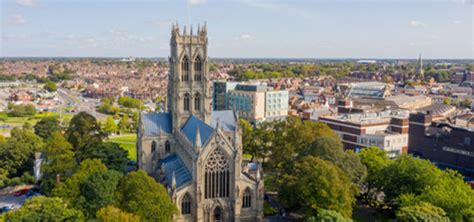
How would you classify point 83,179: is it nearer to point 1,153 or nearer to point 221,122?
point 221,122

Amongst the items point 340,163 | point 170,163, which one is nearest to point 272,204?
point 340,163

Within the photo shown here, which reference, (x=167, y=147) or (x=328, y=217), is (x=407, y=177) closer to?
(x=328, y=217)

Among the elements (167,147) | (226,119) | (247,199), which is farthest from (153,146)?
(247,199)

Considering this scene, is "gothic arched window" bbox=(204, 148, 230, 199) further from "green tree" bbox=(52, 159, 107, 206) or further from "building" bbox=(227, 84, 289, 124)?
"building" bbox=(227, 84, 289, 124)

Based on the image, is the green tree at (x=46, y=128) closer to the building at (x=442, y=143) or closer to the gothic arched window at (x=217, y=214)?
the gothic arched window at (x=217, y=214)

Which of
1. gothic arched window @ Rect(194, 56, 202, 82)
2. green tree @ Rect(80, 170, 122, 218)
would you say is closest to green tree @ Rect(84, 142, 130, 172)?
green tree @ Rect(80, 170, 122, 218)

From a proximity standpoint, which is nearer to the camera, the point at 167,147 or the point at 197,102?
the point at 197,102
